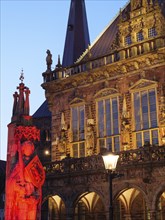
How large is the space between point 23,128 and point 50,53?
14618 millimetres

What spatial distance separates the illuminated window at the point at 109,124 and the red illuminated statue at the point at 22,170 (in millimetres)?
9370

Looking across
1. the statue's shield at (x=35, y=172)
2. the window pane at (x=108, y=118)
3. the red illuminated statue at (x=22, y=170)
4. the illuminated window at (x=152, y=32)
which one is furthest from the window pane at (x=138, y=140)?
the statue's shield at (x=35, y=172)

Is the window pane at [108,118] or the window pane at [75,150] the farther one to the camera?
the window pane at [75,150]

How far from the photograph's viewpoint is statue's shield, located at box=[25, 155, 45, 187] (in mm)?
13023

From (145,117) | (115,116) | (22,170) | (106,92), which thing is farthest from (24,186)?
(106,92)

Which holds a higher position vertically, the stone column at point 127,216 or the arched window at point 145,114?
the arched window at point 145,114

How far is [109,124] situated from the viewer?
22.9 m

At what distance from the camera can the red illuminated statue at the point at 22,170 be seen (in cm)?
1251

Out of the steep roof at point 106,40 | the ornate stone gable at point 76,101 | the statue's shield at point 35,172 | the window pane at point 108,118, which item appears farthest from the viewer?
the steep roof at point 106,40

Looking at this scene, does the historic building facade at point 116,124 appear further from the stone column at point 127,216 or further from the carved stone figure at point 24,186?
the carved stone figure at point 24,186

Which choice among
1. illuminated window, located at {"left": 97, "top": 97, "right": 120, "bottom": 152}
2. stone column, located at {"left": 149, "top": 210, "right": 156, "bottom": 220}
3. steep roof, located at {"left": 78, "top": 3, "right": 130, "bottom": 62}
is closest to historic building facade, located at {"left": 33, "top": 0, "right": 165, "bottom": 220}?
illuminated window, located at {"left": 97, "top": 97, "right": 120, "bottom": 152}

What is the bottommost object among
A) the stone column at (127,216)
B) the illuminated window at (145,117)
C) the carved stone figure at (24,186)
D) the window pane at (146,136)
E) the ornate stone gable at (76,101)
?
the stone column at (127,216)

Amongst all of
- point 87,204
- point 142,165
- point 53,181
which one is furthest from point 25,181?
point 87,204

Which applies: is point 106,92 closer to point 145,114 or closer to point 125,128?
point 125,128
